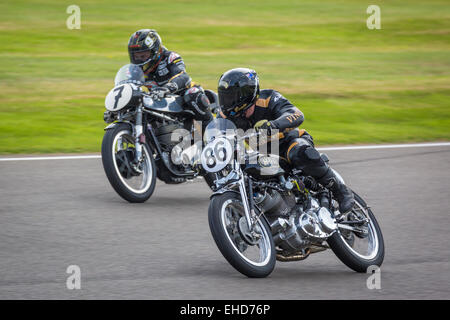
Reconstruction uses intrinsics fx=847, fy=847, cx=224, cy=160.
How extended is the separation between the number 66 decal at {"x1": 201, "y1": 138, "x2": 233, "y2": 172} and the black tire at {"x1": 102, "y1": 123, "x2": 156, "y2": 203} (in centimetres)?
288

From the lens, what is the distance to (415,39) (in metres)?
24.1

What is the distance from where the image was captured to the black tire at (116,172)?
849cm

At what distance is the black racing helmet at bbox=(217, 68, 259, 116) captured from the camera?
6207 mm

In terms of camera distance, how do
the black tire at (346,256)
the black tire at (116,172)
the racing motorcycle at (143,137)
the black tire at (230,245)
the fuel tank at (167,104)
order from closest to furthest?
the black tire at (230,245) → the black tire at (346,256) → the black tire at (116,172) → the racing motorcycle at (143,137) → the fuel tank at (167,104)

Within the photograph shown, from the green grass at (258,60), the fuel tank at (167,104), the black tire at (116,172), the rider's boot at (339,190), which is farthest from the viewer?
the green grass at (258,60)

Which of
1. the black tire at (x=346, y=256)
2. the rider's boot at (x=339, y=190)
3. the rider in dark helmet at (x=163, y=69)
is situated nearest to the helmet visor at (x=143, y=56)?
the rider in dark helmet at (x=163, y=69)

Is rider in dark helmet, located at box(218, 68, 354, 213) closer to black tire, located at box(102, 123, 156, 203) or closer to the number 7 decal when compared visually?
black tire, located at box(102, 123, 156, 203)

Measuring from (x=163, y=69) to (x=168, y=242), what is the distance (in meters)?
2.91

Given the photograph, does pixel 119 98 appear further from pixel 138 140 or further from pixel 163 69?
pixel 163 69

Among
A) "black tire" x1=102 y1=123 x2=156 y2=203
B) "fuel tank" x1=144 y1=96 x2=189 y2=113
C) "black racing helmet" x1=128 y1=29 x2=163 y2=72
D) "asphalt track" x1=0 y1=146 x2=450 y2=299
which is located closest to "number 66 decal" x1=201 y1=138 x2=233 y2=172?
"asphalt track" x1=0 y1=146 x2=450 y2=299

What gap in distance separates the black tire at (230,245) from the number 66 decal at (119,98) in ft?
10.1

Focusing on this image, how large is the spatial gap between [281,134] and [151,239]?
172 cm

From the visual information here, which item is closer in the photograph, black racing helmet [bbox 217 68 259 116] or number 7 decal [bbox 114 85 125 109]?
black racing helmet [bbox 217 68 259 116]

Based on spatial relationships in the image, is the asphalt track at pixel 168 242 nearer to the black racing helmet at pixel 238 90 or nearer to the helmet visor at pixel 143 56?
the black racing helmet at pixel 238 90
